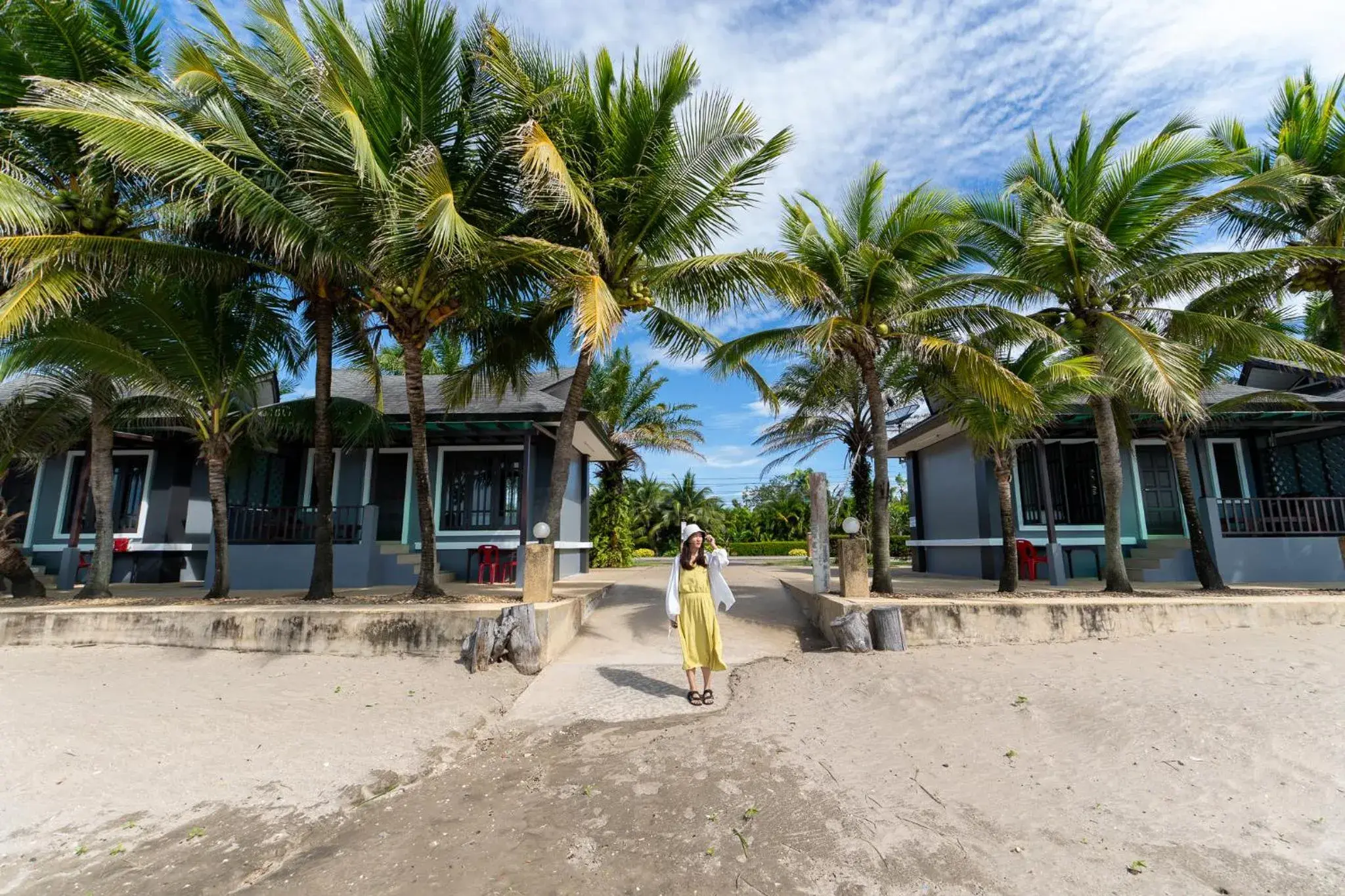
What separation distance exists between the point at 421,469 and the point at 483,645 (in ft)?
10.1

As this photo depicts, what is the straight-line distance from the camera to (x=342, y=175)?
305 inches

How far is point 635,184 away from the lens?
856cm

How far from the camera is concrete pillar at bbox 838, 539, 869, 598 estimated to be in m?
8.70

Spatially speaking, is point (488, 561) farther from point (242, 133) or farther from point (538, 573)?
point (242, 133)

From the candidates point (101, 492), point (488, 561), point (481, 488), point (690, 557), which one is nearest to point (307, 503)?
point (481, 488)

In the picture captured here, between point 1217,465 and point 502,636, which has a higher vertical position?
point 1217,465

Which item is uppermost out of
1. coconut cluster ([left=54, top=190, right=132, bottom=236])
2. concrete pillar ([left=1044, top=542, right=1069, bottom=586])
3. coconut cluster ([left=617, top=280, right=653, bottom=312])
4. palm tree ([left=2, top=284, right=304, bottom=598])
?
coconut cluster ([left=54, top=190, right=132, bottom=236])

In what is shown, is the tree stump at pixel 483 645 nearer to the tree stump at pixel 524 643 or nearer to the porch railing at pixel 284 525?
the tree stump at pixel 524 643

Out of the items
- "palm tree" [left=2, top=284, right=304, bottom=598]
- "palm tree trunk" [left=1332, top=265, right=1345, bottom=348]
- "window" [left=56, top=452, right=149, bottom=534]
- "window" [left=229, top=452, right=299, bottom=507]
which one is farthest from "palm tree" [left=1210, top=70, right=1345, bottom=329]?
"window" [left=56, top=452, right=149, bottom=534]

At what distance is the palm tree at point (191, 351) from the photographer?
27.6 feet

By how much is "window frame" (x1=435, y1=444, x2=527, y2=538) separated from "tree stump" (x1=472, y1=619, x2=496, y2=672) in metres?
6.46

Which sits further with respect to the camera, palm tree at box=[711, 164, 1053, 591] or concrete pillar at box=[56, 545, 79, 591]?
concrete pillar at box=[56, 545, 79, 591]

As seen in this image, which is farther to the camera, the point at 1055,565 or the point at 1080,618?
the point at 1055,565

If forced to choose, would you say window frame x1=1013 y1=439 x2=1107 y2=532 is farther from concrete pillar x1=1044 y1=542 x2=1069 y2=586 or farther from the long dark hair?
the long dark hair
